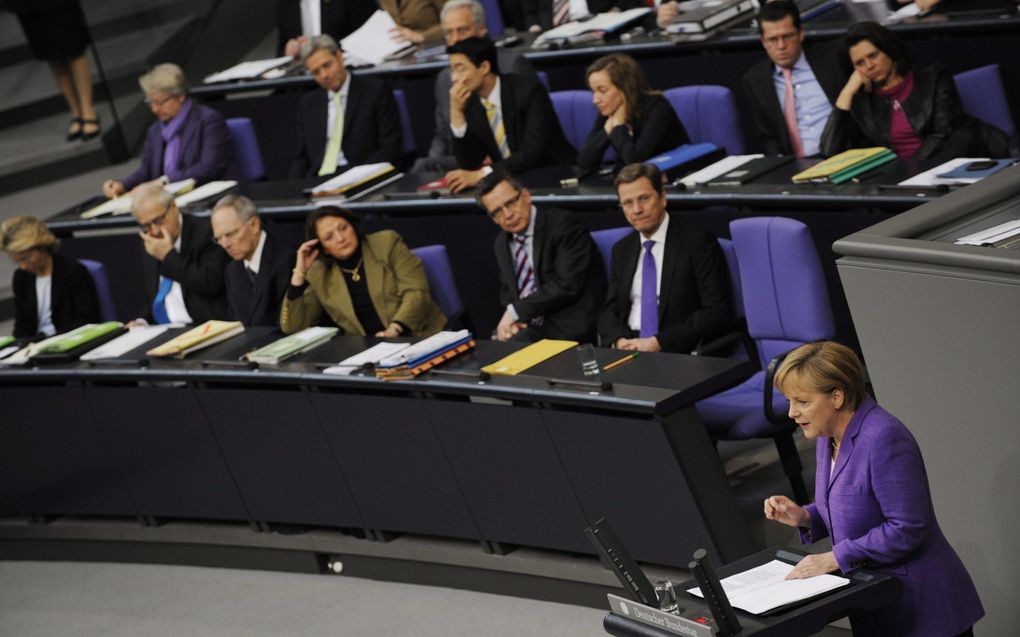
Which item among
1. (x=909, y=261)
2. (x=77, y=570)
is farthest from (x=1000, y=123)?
(x=77, y=570)

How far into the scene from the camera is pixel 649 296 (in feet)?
16.2

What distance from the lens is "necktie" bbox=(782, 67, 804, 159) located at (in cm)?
578

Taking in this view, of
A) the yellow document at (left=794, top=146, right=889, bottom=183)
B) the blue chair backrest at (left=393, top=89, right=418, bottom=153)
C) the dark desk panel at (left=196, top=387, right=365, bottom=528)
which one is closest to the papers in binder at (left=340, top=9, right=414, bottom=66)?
the blue chair backrest at (left=393, top=89, right=418, bottom=153)

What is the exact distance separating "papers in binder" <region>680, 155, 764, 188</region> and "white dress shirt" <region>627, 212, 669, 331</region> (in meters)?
0.46

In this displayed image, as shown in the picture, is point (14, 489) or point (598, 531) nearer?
point (598, 531)

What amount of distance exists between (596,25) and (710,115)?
146 centimetres

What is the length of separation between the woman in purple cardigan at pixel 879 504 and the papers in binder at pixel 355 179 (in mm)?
4001

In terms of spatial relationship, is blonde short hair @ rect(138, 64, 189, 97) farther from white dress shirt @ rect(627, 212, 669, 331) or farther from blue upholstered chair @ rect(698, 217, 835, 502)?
blue upholstered chair @ rect(698, 217, 835, 502)

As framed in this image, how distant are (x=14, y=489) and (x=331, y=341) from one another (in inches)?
70.0

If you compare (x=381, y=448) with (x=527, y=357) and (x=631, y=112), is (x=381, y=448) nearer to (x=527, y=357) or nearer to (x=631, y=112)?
(x=527, y=357)

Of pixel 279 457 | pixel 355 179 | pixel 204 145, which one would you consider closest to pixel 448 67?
pixel 355 179

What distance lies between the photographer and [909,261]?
2.88m

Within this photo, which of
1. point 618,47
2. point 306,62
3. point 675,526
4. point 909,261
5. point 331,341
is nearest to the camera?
point 909,261

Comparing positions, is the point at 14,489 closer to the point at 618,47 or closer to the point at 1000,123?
the point at 618,47
